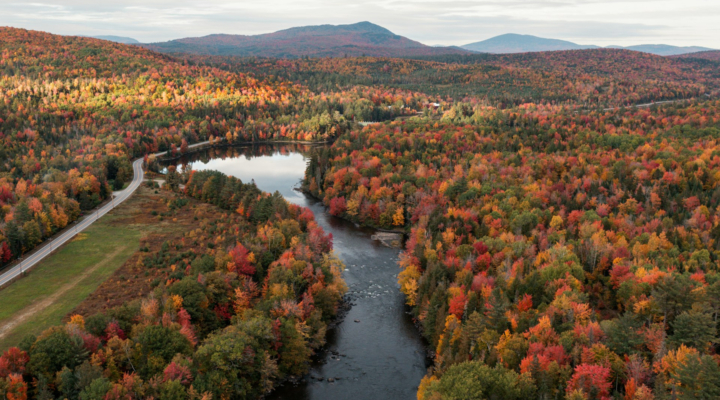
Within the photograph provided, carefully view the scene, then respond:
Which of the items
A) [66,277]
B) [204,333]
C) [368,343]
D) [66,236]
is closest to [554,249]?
[368,343]

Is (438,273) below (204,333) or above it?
above

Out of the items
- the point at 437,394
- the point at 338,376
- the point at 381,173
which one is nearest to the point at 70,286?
the point at 338,376

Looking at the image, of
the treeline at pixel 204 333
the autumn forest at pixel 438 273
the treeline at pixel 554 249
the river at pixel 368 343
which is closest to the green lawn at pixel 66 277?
the autumn forest at pixel 438 273

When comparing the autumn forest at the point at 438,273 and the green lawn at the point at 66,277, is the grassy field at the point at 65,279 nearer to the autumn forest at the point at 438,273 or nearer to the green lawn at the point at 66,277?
the green lawn at the point at 66,277

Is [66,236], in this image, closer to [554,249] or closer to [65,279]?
[65,279]

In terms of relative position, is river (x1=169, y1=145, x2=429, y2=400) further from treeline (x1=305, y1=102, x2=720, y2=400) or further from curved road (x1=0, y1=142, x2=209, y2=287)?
curved road (x1=0, y1=142, x2=209, y2=287)
